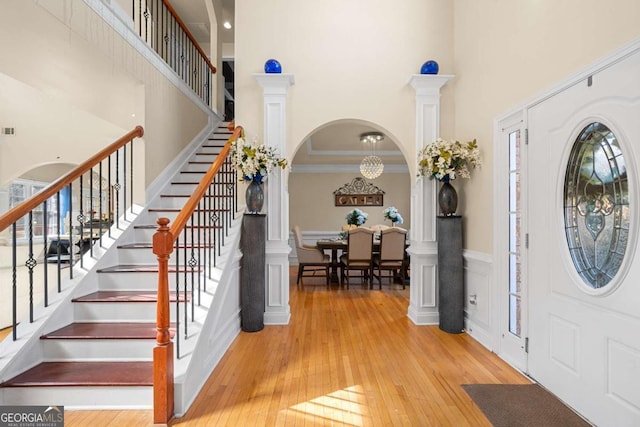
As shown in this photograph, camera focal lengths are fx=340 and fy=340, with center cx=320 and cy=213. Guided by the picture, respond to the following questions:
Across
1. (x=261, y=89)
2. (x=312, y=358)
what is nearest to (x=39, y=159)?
(x=261, y=89)

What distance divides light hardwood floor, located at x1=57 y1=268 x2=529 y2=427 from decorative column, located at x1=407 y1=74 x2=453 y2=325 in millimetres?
263

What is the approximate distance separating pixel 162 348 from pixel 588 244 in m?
2.65

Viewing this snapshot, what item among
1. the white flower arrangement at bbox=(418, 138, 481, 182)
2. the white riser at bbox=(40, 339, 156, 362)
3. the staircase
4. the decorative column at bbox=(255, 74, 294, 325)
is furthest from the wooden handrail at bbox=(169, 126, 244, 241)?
the white flower arrangement at bbox=(418, 138, 481, 182)

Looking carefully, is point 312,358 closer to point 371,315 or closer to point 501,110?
point 371,315

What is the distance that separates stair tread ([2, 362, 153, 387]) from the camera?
2082 millimetres

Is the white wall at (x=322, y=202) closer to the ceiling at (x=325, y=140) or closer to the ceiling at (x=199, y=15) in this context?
the ceiling at (x=325, y=140)

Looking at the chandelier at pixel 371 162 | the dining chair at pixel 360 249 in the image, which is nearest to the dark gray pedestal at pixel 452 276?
the dining chair at pixel 360 249

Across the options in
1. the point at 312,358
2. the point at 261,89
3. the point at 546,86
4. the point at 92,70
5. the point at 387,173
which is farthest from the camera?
the point at 387,173

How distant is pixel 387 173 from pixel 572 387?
718 cm

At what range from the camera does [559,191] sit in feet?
7.63

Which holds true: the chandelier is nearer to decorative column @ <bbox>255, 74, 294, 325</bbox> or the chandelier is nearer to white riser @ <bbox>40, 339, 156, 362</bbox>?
decorative column @ <bbox>255, 74, 294, 325</bbox>

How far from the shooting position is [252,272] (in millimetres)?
3572

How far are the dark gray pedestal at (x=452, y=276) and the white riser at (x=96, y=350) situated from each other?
2799 millimetres

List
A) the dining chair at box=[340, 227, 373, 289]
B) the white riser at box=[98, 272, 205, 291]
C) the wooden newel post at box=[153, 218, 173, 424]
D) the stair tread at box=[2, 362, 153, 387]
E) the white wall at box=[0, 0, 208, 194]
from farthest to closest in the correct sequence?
the dining chair at box=[340, 227, 373, 289] < the white riser at box=[98, 272, 205, 291] < the white wall at box=[0, 0, 208, 194] < the stair tread at box=[2, 362, 153, 387] < the wooden newel post at box=[153, 218, 173, 424]
